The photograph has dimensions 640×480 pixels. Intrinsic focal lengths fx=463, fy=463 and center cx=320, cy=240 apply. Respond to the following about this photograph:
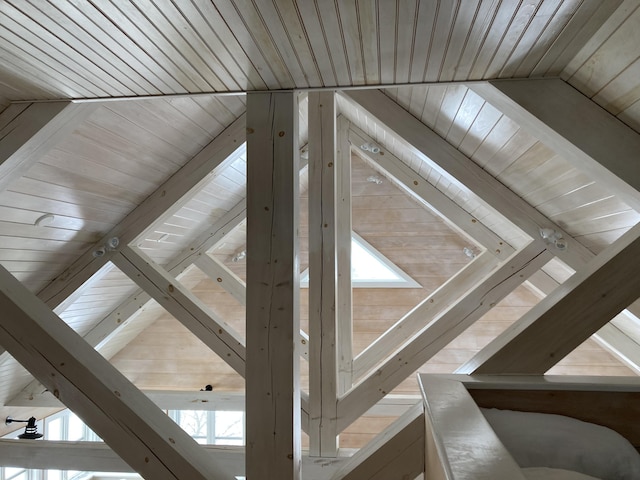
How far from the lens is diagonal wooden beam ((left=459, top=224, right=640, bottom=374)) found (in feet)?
4.12

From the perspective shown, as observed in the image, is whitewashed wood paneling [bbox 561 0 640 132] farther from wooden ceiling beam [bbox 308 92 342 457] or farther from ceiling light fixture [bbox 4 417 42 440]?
ceiling light fixture [bbox 4 417 42 440]

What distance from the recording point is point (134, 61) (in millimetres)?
1236

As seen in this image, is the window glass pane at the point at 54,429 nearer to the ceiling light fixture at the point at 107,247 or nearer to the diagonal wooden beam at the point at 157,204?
the diagonal wooden beam at the point at 157,204

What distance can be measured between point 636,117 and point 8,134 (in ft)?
6.32

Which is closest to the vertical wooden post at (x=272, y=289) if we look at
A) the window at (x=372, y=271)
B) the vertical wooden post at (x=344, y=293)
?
the vertical wooden post at (x=344, y=293)

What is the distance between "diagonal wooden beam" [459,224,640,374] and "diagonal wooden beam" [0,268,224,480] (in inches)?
35.1

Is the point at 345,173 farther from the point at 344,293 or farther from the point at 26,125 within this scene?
the point at 26,125

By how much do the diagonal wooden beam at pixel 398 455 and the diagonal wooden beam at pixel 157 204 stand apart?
70.3 inches

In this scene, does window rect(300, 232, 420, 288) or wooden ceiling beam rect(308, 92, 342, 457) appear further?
window rect(300, 232, 420, 288)

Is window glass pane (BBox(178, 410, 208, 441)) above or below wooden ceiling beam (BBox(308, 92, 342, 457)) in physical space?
below

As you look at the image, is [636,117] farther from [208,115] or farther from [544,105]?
[208,115]

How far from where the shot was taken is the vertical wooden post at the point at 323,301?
7.69ft

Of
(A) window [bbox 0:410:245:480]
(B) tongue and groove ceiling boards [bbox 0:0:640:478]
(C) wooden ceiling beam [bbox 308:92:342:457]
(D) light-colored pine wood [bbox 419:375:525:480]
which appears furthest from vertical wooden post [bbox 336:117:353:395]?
(A) window [bbox 0:410:245:480]

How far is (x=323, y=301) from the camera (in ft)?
7.70
